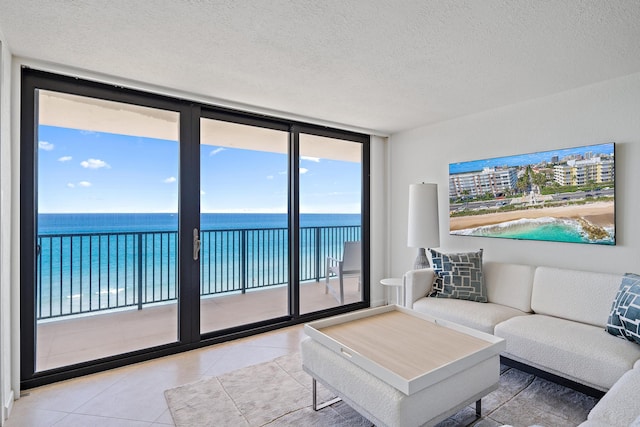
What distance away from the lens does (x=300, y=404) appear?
7.18 ft

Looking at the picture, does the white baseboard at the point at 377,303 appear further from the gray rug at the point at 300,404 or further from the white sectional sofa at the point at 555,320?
the gray rug at the point at 300,404

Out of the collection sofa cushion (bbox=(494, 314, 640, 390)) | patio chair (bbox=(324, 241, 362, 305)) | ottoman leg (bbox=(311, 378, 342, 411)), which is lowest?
ottoman leg (bbox=(311, 378, 342, 411))

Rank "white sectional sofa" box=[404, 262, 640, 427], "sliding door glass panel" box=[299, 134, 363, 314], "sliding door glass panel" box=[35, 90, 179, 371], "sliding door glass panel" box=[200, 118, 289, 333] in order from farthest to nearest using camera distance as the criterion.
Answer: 1. "sliding door glass panel" box=[299, 134, 363, 314]
2. "sliding door glass panel" box=[200, 118, 289, 333]
3. "sliding door glass panel" box=[35, 90, 179, 371]
4. "white sectional sofa" box=[404, 262, 640, 427]

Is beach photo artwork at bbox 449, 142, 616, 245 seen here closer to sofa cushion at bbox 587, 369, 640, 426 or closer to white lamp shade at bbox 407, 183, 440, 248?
white lamp shade at bbox 407, 183, 440, 248

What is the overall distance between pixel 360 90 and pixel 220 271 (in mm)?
3135

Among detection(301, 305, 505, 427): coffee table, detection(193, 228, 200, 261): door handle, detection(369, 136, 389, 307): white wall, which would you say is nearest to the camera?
detection(301, 305, 505, 427): coffee table

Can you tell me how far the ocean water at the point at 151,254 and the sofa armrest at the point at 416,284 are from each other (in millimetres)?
1306

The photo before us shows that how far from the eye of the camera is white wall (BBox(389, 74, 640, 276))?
8.46ft

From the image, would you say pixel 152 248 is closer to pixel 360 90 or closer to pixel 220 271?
pixel 220 271

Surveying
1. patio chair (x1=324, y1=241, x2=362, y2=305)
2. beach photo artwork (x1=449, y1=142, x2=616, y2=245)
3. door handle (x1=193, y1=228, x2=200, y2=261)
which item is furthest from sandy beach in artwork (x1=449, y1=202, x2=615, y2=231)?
door handle (x1=193, y1=228, x2=200, y2=261)

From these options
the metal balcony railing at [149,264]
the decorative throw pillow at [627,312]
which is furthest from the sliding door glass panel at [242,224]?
the decorative throw pillow at [627,312]

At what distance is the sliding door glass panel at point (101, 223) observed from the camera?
3018mm

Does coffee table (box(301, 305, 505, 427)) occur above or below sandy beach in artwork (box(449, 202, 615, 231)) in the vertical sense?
below

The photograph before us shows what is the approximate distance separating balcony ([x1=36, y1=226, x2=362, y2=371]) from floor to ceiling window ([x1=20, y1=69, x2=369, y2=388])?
0.02m
